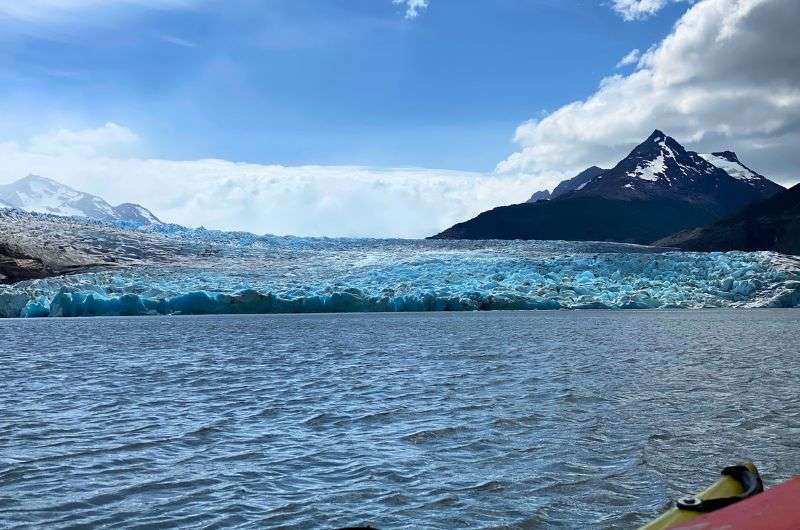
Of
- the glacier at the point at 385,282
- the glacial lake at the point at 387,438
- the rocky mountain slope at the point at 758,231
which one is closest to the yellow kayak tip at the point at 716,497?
the glacial lake at the point at 387,438

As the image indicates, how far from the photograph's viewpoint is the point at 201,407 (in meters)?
14.4

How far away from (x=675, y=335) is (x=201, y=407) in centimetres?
2551

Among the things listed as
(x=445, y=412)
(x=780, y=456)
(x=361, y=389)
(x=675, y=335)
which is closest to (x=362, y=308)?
(x=675, y=335)

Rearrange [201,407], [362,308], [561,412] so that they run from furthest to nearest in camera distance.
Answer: [362,308] → [201,407] → [561,412]

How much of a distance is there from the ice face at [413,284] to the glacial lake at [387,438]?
1153 inches

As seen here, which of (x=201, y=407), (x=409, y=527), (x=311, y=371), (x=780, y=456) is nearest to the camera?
(x=409, y=527)

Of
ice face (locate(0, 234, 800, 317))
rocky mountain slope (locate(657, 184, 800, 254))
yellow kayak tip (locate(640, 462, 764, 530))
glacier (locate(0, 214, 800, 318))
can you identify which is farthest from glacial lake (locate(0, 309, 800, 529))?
rocky mountain slope (locate(657, 184, 800, 254))

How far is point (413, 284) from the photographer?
5744 centimetres

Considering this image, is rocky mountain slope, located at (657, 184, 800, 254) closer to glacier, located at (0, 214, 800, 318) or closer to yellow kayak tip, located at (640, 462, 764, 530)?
glacier, located at (0, 214, 800, 318)

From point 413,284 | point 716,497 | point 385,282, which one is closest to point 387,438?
point 716,497

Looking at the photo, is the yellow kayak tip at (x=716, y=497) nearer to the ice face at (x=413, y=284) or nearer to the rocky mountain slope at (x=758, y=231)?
the ice face at (x=413, y=284)

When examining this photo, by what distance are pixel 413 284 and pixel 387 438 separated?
46.5 metres

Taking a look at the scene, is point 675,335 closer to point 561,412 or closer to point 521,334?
point 521,334

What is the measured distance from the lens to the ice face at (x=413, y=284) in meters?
53.1
